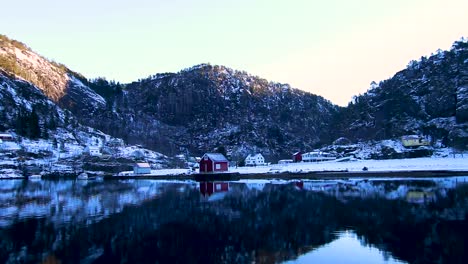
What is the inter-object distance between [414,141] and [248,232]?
10241 centimetres

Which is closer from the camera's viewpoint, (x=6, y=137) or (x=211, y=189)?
Result: (x=211, y=189)

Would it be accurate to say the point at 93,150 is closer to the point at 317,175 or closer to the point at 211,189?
the point at 317,175

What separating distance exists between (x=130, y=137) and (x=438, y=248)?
189 metres

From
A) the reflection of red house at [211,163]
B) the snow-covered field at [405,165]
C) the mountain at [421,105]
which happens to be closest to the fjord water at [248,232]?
the snow-covered field at [405,165]

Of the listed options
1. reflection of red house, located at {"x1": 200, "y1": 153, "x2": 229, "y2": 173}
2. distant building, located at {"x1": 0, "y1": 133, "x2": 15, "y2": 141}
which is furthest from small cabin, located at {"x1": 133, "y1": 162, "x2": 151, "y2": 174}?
distant building, located at {"x1": 0, "y1": 133, "x2": 15, "y2": 141}

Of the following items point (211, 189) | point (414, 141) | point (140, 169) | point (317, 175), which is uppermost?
point (414, 141)

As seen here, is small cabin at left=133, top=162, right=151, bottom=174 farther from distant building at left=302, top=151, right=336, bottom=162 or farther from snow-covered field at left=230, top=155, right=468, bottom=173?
distant building at left=302, top=151, right=336, bottom=162

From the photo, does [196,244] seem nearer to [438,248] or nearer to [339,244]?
[339,244]

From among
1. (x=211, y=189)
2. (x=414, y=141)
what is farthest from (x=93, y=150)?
(x=414, y=141)

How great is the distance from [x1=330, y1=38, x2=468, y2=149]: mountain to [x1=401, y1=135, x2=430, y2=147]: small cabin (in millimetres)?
5031

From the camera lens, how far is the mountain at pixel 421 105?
388 ft

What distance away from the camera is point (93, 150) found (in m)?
148

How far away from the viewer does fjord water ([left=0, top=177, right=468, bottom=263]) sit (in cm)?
1914

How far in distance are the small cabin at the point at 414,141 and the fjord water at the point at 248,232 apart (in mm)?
78624
